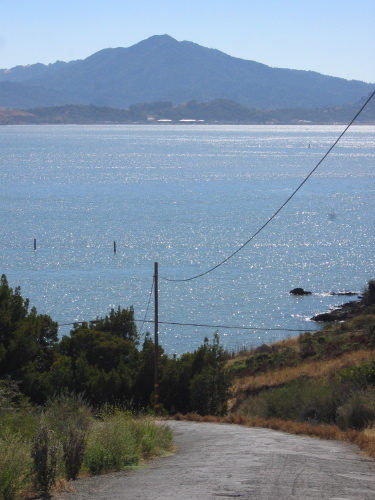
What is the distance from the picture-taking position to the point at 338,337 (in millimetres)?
36062

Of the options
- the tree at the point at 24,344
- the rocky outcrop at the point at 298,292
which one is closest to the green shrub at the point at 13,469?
the tree at the point at 24,344

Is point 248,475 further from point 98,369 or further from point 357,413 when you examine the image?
point 98,369

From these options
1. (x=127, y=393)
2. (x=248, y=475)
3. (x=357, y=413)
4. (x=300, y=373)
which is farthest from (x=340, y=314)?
(x=248, y=475)

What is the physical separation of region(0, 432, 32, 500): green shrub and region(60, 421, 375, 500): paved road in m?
0.61

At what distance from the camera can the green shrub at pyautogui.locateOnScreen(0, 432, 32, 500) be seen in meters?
9.26

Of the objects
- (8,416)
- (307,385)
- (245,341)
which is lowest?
(245,341)

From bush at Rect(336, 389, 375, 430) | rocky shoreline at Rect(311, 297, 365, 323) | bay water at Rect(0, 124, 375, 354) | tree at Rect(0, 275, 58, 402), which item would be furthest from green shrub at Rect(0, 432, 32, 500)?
rocky shoreline at Rect(311, 297, 365, 323)

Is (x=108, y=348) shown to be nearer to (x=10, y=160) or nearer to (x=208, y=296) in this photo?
(x=208, y=296)

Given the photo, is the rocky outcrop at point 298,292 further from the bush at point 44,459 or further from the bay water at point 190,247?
the bush at point 44,459

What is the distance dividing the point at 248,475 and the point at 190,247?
52.7 metres

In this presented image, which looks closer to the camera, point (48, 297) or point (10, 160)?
point (48, 297)

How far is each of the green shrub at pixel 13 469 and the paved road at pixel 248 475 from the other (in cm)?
61

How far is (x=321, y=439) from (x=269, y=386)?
11448mm

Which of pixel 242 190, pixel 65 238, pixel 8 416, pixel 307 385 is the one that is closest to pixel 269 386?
pixel 307 385
